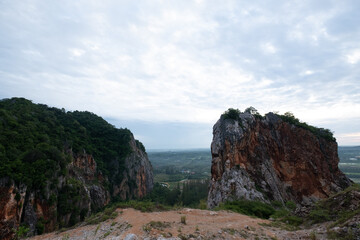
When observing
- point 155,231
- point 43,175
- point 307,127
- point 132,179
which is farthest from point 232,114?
point 132,179

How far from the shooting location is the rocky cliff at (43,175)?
2041 centimetres

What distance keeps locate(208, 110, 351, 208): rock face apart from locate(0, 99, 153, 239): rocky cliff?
20318 mm

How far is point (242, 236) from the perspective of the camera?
8.36m

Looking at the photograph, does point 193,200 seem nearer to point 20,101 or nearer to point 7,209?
point 7,209

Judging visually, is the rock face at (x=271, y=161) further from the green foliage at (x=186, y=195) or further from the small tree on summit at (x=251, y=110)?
the green foliage at (x=186, y=195)

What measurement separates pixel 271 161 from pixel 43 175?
108 feet

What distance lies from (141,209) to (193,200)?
52757mm

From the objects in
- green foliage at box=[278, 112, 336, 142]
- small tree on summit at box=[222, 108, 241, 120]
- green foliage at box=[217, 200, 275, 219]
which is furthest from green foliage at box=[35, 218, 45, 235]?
green foliage at box=[278, 112, 336, 142]

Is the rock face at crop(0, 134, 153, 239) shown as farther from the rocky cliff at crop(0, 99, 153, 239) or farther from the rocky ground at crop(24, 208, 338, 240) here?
the rocky ground at crop(24, 208, 338, 240)

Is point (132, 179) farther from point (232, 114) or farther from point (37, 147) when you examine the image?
point (232, 114)

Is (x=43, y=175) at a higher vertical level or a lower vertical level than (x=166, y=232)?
lower

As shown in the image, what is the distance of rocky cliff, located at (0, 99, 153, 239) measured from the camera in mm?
20406

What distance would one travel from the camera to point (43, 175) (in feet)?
82.8


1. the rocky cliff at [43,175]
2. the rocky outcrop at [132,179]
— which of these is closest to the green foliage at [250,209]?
the rocky cliff at [43,175]
